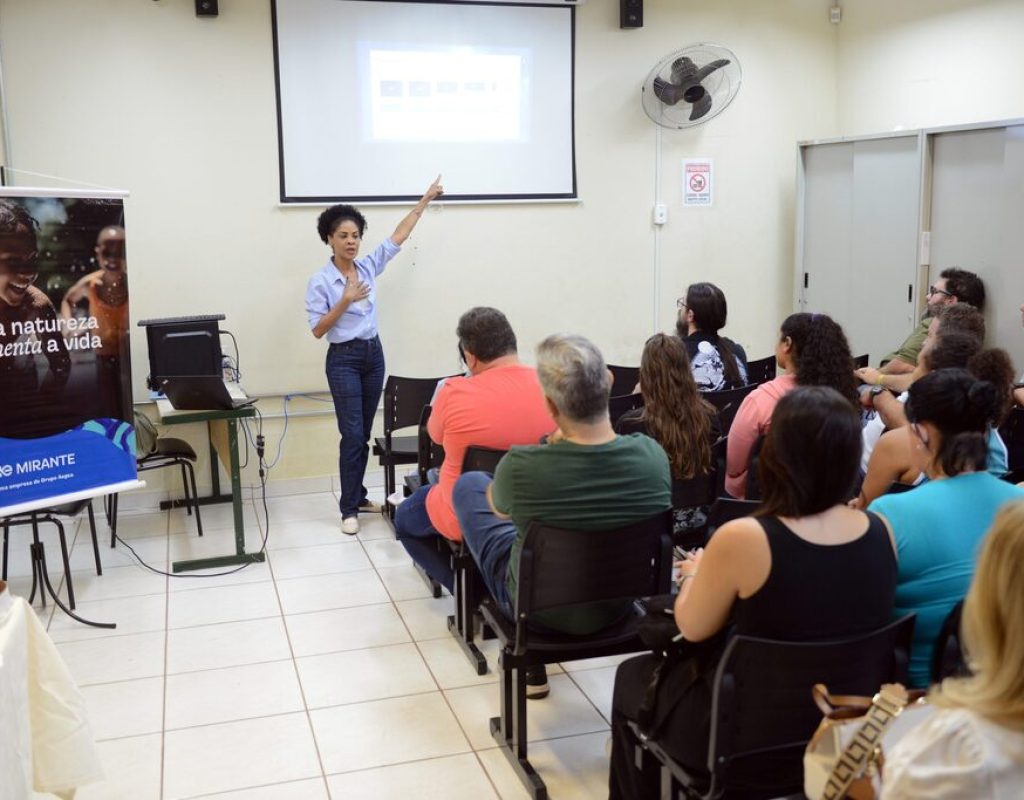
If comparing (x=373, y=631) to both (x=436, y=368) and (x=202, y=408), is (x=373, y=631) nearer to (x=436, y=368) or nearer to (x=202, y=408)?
(x=202, y=408)

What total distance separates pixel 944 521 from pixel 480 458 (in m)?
1.55

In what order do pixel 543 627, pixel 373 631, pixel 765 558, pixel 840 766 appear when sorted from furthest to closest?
pixel 373 631, pixel 543 627, pixel 765 558, pixel 840 766

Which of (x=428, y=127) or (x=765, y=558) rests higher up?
(x=428, y=127)

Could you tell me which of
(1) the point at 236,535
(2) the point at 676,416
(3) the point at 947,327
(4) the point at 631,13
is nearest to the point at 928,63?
(4) the point at 631,13

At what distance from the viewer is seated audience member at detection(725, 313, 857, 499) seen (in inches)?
131

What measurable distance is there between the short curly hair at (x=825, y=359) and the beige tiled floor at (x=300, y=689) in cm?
122

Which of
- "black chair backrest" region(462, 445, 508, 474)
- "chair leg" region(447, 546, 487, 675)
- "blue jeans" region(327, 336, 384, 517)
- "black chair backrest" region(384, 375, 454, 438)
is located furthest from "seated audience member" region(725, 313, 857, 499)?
"blue jeans" region(327, 336, 384, 517)

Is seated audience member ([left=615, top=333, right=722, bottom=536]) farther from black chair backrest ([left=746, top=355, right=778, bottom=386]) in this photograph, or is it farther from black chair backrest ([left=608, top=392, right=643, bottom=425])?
black chair backrest ([left=746, top=355, right=778, bottom=386])

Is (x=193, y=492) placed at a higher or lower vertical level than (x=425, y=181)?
lower

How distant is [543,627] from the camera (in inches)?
106

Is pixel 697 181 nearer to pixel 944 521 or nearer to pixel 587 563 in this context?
pixel 587 563

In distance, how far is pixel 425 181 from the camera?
19.1ft

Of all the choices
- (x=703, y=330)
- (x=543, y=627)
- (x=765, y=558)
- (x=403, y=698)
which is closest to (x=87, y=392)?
(x=403, y=698)

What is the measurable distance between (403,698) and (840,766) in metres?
1.98
